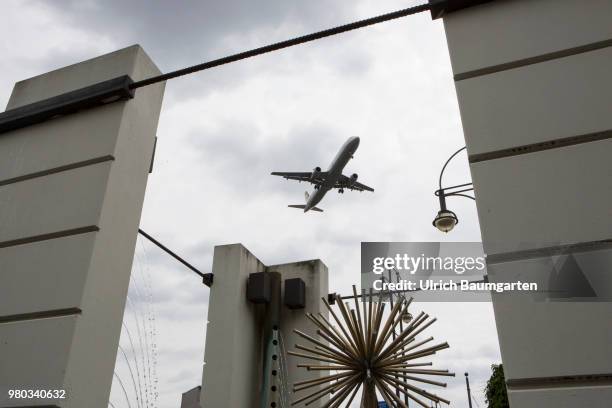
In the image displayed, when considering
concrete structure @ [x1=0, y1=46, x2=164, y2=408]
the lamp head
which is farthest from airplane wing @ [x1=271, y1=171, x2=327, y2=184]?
concrete structure @ [x1=0, y1=46, x2=164, y2=408]

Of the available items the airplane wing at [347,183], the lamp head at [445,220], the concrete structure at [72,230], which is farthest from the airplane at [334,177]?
the concrete structure at [72,230]

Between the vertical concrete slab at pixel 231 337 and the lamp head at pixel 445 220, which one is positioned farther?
the lamp head at pixel 445 220

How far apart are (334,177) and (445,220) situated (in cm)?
1918

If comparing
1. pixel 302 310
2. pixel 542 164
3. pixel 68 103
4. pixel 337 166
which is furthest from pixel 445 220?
pixel 337 166

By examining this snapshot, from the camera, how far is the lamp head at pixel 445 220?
8547 millimetres

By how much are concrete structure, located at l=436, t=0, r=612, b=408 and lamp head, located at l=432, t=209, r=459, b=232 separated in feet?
17.9

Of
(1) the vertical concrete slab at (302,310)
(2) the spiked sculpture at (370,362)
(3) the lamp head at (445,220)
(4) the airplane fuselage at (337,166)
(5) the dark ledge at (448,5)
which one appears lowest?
(2) the spiked sculpture at (370,362)

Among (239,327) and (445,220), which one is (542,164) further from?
(445,220)

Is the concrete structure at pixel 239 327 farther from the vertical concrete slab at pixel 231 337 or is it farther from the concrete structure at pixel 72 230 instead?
the concrete structure at pixel 72 230

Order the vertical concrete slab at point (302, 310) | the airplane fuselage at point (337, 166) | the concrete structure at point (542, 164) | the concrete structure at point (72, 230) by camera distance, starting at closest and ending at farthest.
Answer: the concrete structure at point (542, 164) < the concrete structure at point (72, 230) < the vertical concrete slab at point (302, 310) < the airplane fuselage at point (337, 166)

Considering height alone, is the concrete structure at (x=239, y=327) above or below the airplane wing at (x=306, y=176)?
below

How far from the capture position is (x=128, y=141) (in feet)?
13.3

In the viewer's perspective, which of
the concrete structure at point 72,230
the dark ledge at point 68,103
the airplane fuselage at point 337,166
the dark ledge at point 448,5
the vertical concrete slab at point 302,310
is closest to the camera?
the concrete structure at point 72,230

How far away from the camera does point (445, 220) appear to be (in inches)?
337
